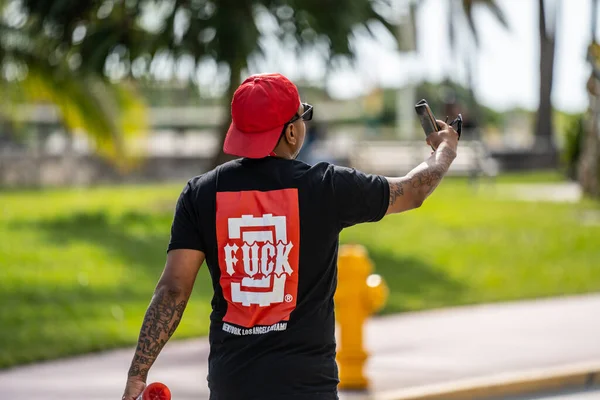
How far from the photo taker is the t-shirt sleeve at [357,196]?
3.36 metres

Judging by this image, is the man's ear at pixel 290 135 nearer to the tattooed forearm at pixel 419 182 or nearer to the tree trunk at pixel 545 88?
the tattooed forearm at pixel 419 182

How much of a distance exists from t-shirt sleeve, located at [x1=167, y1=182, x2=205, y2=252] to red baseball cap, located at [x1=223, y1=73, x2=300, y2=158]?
0.19 metres

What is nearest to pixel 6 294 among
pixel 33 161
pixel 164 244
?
pixel 164 244

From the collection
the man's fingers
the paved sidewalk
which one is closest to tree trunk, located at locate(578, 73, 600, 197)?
the paved sidewalk

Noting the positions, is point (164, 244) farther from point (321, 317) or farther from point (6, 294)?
point (321, 317)

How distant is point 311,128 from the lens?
74.1 ft

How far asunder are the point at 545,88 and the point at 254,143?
109 feet

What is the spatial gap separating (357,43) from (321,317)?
41.5 ft

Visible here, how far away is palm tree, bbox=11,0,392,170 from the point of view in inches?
580

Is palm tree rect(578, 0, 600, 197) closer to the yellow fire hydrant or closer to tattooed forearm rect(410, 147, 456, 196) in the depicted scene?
the yellow fire hydrant

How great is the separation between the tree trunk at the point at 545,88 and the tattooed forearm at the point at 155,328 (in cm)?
3120

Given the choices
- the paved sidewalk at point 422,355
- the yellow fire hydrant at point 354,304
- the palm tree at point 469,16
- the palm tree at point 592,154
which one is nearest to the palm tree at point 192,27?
the paved sidewalk at point 422,355

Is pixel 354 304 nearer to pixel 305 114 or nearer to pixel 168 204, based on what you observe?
pixel 305 114

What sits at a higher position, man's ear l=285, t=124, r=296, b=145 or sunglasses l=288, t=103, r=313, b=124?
sunglasses l=288, t=103, r=313, b=124
